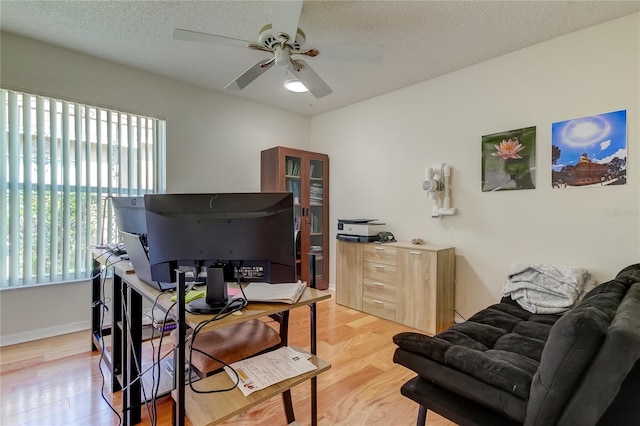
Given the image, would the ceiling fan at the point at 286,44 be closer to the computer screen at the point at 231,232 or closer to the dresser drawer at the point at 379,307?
the computer screen at the point at 231,232

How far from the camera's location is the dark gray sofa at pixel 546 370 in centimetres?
92

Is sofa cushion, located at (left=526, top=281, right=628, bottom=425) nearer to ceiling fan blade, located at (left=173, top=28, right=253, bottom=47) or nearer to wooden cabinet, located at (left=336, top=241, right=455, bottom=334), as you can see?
wooden cabinet, located at (left=336, top=241, right=455, bottom=334)

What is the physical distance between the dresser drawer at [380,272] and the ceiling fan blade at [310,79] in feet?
5.92

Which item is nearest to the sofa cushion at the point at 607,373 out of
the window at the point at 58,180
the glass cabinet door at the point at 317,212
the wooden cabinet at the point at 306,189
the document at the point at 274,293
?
the document at the point at 274,293

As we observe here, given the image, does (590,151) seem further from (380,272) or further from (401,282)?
(380,272)

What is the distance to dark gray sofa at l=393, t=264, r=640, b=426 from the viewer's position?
0.92 meters

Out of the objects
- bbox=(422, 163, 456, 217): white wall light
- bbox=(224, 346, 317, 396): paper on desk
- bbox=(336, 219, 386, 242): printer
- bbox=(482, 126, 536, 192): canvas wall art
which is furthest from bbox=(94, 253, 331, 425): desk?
bbox=(482, 126, 536, 192): canvas wall art

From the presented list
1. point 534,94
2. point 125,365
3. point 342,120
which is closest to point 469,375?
point 125,365

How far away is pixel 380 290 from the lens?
322cm

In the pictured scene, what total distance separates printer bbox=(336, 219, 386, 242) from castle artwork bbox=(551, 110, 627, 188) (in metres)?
1.66

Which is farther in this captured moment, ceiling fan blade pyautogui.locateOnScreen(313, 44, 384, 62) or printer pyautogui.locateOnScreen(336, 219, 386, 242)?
printer pyautogui.locateOnScreen(336, 219, 386, 242)

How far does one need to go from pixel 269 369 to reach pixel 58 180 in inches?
110

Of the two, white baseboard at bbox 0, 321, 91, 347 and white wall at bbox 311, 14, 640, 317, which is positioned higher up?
white wall at bbox 311, 14, 640, 317

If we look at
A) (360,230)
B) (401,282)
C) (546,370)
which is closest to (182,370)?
(546,370)
